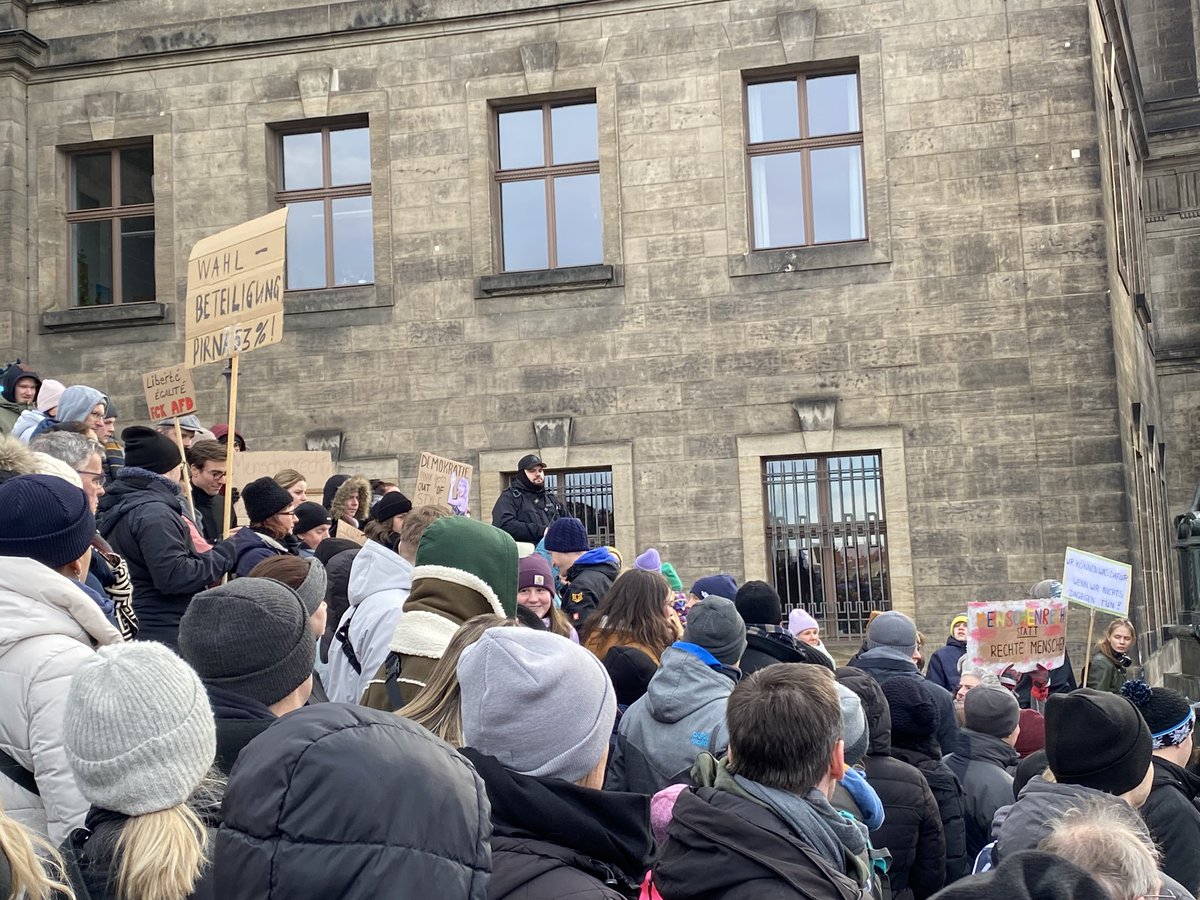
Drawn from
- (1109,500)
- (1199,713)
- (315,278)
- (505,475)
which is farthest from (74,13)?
(1199,713)

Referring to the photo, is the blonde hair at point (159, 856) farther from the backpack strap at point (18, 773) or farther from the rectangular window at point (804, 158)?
the rectangular window at point (804, 158)

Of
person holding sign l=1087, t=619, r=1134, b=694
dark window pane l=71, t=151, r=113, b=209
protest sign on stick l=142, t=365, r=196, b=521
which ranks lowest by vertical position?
person holding sign l=1087, t=619, r=1134, b=694

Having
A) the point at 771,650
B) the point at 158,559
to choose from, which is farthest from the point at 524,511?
the point at 771,650

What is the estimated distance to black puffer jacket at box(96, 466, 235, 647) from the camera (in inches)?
234

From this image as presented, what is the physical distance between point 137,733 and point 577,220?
13885 mm

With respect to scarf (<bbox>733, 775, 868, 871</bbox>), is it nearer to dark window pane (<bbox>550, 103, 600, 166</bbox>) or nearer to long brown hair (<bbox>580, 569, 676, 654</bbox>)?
long brown hair (<bbox>580, 569, 676, 654</bbox>)

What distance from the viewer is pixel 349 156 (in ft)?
54.3

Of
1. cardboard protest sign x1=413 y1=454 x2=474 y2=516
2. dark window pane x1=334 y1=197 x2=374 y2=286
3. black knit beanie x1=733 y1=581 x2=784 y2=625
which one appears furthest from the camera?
dark window pane x1=334 y1=197 x2=374 y2=286

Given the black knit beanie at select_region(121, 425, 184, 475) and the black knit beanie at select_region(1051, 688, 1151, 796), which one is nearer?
the black knit beanie at select_region(1051, 688, 1151, 796)

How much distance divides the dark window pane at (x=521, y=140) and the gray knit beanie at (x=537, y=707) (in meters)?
13.9

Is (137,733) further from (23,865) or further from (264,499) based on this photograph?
(264,499)

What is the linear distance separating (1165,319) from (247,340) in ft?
62.7

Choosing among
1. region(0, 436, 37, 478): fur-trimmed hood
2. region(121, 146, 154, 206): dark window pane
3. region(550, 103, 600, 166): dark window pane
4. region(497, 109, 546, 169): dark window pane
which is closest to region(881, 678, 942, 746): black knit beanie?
region(0, 436, 37, 478): fur-trimmed hood

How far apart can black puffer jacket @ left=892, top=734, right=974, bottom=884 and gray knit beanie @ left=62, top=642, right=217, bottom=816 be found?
3.47 m
